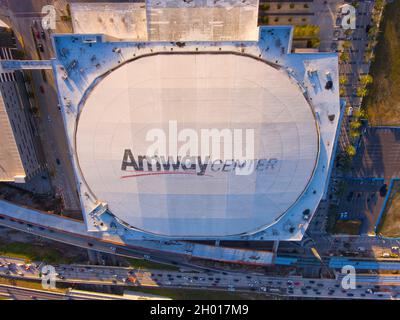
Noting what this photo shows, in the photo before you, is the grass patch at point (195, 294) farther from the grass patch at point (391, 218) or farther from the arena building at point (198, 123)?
the grass patch at point (391, 218)

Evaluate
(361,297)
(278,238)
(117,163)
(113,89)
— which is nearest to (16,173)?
(117,163)

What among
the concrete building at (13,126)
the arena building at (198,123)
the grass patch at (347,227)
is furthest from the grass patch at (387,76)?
the concrete building at (13,126)

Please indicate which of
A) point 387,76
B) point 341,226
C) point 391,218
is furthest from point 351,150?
A: point 391,218

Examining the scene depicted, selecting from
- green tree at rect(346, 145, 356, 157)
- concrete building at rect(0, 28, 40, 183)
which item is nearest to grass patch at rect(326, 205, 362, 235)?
green tree at rect(346, 145, 356, 157)

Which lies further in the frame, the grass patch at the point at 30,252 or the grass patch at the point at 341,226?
the grass patch at the point at 30,252

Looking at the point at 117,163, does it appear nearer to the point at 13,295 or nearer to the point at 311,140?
the point at 311,140

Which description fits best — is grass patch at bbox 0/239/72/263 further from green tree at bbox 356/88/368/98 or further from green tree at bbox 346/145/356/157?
green tree at bbox 356/88/368/98
